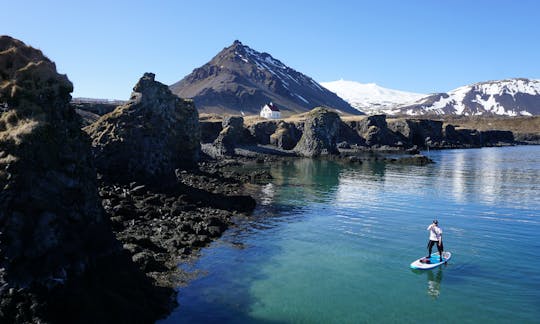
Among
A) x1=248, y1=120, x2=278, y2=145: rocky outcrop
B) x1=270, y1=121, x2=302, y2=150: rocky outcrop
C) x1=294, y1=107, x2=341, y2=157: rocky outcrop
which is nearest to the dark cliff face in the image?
x1=294, y1=107, x2=341, y2=157: rocky outcrop

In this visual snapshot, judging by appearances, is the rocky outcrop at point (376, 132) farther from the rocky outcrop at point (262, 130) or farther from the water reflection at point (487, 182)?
the water reflection at point (487, 182)

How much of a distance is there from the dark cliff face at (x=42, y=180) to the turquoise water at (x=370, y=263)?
6.48 m

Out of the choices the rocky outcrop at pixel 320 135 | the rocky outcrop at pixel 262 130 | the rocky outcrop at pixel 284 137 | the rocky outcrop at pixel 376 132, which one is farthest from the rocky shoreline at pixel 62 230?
the rocky outcrop at pixel 376 132

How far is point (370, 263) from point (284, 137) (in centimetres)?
12024

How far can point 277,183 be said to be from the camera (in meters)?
75.1

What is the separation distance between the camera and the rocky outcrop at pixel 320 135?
13650cm

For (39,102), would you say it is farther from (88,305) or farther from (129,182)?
(129,182)

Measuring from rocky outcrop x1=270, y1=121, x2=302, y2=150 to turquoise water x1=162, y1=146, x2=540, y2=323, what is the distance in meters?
87.0

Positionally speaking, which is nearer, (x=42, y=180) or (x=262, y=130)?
(x=42, y=180)

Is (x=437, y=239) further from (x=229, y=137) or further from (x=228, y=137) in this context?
(x=229, y=137)

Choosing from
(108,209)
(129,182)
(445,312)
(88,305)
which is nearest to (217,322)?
(88,305)

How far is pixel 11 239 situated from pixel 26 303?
106 inches

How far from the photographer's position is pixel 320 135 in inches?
5458

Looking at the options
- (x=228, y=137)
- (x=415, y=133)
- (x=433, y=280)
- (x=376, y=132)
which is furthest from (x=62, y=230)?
(x=415, y=133)
